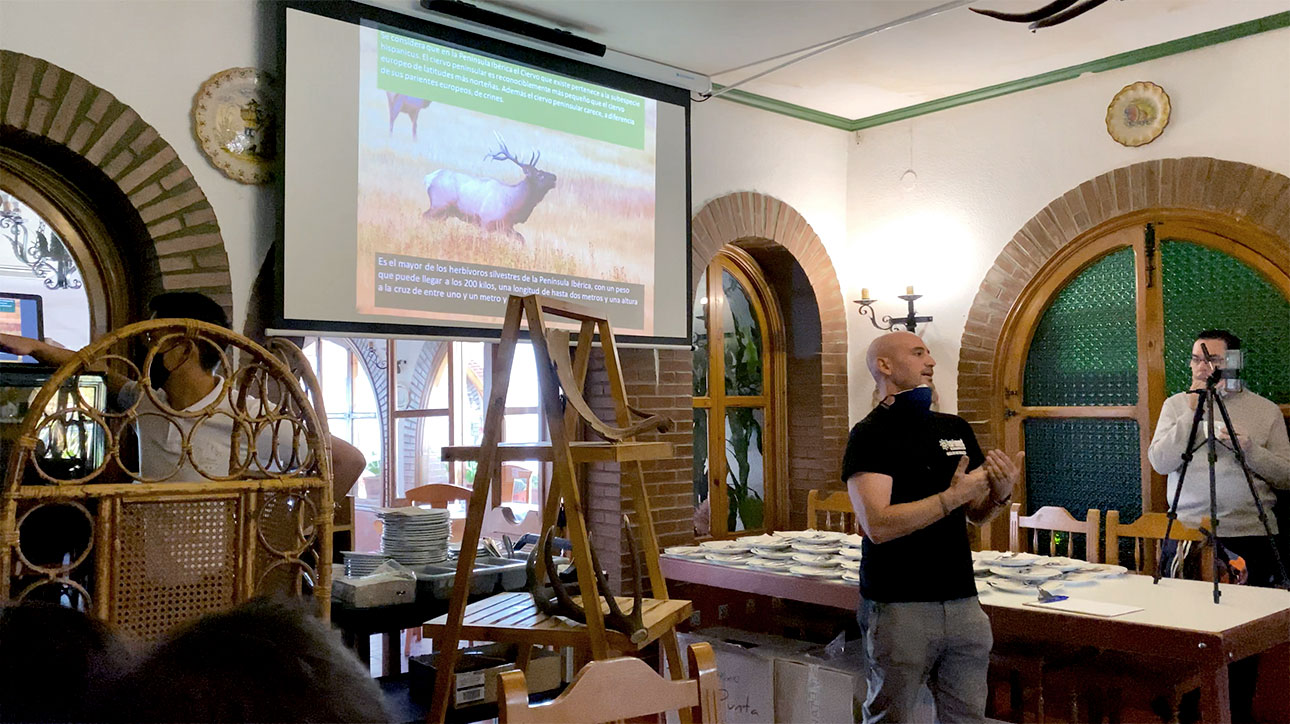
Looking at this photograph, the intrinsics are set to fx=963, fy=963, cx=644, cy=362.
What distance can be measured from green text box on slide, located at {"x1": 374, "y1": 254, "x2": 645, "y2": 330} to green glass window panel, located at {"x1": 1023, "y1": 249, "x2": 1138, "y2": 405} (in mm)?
2081

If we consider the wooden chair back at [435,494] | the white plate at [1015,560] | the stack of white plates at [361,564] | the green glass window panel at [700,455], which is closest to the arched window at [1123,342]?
the white plate at [1015,560]

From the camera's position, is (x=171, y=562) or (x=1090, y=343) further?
(x=1090, y=343)

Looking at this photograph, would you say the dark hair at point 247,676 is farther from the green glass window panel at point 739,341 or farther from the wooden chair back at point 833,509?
the green glass window panel at point 739,341

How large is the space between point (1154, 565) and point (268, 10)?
3776mm

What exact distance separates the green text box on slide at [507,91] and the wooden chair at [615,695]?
8.89ft

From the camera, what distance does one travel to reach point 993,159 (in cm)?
477

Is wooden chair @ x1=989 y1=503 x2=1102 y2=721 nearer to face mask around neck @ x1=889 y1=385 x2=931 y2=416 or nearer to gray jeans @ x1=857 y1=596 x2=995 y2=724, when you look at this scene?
gray jeans @ x1=857 y1=596 x2=995 y2=724

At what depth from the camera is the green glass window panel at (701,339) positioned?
4887 mm

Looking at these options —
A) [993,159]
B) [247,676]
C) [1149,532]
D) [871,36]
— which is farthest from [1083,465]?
[247,676]

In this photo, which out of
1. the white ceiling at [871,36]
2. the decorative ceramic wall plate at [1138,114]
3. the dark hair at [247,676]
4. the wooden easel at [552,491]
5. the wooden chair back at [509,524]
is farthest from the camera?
the decorative ceramic wall plate at [1138,114]

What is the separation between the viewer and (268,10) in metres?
3.32

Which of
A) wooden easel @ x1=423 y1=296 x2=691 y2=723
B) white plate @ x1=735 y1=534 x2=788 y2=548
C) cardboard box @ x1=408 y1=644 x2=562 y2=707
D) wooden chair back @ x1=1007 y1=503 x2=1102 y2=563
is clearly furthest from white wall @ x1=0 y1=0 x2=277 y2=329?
wooden chair back @ x1=1007 y1=503 x2=1102 y2=563

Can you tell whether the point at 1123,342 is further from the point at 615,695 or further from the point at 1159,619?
the point at 615,695

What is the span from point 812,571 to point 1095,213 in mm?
2282
